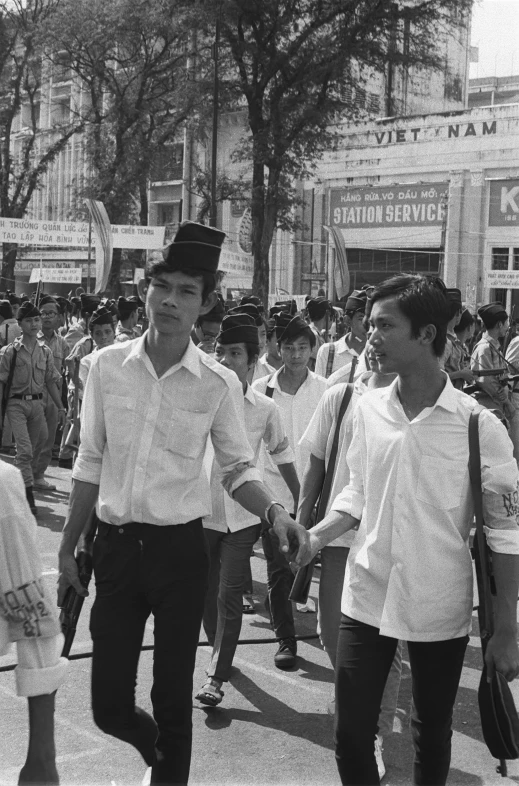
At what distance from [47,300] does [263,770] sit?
34.9ft

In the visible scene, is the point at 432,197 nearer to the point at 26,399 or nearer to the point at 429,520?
the point at 26,399

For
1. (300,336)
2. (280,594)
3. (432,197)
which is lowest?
(280,594)

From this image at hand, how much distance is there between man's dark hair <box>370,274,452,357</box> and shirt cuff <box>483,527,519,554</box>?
1.99ft

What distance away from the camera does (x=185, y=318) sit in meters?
3.66

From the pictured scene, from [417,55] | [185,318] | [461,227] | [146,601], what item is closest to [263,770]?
[146,601]

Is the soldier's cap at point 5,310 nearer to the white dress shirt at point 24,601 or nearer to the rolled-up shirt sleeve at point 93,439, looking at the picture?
the rolled-up shirt sleeve at point 93,439

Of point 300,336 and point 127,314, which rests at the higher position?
point 300,336

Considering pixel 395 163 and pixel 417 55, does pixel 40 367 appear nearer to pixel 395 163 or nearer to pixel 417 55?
pixel 417 55

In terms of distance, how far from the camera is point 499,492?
329cm

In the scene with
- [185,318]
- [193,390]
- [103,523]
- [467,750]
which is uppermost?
[185,318]

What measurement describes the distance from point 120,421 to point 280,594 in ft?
8.83

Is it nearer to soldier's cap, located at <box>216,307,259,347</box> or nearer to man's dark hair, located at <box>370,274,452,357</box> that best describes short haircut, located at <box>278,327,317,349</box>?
soldier's cap, located at <box>216,307,259,347</box>

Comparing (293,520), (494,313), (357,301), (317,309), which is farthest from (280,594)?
(494,313)

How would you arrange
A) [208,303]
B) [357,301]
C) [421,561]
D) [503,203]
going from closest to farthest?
[421,561] < [208,303] < [357,301] < [503,203]
